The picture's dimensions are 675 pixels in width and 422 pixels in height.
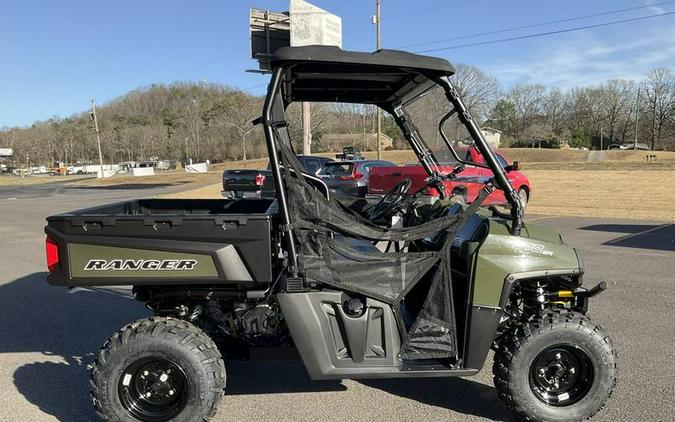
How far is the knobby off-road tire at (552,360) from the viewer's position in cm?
302

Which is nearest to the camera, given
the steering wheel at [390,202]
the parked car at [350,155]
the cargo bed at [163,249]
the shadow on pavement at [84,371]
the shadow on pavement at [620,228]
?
the cargo bed at [163,249]

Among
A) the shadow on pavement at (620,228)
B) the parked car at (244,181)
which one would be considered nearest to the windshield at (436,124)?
the shadow on pavement at (620,228)

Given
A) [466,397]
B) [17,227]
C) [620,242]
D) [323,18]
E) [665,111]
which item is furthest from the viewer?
[665,111]

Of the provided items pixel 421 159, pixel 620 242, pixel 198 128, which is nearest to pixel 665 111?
pixel 198 128

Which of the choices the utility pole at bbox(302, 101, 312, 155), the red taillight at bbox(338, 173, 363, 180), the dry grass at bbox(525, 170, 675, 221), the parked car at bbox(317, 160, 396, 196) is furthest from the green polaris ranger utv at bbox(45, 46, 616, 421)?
the red taillight at bbox(338, 173, 363, 180)

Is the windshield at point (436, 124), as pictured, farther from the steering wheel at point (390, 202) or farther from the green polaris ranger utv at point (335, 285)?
the steering wheel at point (390, 202)

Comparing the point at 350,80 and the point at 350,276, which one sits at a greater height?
the point at 350,80

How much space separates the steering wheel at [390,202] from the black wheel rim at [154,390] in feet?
5.67

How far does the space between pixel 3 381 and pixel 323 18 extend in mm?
23958

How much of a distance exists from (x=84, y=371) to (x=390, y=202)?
2.67m

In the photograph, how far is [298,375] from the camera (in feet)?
12.8

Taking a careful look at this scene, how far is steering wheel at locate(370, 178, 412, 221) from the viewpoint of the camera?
12.6 feet

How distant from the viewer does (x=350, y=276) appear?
297cm

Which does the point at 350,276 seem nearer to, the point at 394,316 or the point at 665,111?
the point at 394,316
